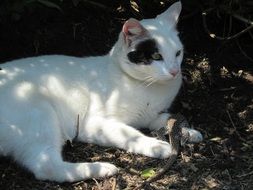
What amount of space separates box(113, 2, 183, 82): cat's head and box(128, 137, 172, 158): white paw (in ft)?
1.24

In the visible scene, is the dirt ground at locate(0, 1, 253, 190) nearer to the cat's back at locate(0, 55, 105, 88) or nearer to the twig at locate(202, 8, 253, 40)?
the twig at locate(202, 8, 253, 40)

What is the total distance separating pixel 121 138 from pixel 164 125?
36 cm

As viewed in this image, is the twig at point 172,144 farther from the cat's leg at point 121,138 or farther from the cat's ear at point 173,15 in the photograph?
the cat's ear at point 173,15

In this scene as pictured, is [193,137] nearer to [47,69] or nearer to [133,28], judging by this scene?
[133,28]

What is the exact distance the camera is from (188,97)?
13.4 feet

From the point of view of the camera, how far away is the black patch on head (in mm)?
3408

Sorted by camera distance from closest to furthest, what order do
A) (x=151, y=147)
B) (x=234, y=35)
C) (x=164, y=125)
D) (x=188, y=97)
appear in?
(x=151, y=147) < (x=164, y=125) < (x=188, y=97) < (x=234, y=35)

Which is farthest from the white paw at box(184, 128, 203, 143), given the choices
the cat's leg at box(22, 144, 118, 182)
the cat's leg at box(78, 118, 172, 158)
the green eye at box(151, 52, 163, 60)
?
the cat's leg at box(22, 144, 118, 182)

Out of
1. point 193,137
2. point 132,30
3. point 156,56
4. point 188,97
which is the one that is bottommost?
point 188,97

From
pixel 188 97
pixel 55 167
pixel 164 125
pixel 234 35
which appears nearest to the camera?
pixel 55 167

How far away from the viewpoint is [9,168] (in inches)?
128

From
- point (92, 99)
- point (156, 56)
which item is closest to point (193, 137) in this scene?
point (156, 56)

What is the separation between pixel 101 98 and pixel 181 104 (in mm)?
698

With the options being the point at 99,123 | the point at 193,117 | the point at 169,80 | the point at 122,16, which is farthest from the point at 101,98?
the point at 122,16
